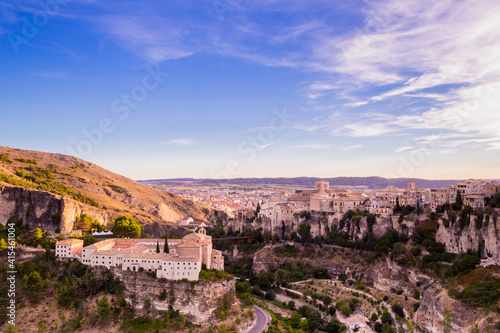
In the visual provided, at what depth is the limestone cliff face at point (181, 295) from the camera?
97.9 ft

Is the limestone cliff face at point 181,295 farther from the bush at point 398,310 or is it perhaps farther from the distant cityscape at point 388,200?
the distant cityscape at point 388,200

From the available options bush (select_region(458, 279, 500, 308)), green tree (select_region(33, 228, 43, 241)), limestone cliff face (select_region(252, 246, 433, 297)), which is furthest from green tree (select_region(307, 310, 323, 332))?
green tree (select_region(33, 228, 43, 241))

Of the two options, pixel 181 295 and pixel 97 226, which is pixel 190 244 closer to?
pixel 181 295

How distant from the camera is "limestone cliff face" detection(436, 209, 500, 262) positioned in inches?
1214

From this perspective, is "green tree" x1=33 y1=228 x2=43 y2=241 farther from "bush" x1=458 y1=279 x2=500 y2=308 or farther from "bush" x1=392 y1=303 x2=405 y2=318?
"bush" x1=458 y1=279 x2=500 y2=308

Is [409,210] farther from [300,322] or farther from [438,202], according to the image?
[300,322]

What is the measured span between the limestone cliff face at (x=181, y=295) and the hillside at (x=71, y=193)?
16744 mm

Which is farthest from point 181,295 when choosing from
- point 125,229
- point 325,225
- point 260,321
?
point 325,225

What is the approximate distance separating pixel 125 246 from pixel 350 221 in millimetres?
27237

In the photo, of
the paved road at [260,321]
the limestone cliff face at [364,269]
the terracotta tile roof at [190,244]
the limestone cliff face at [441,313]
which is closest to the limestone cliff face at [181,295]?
the terracotta tile roof at [190,244]

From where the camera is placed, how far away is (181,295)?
30141mm

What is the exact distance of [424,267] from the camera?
116ft

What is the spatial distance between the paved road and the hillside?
24908mm

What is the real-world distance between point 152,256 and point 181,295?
443cm
